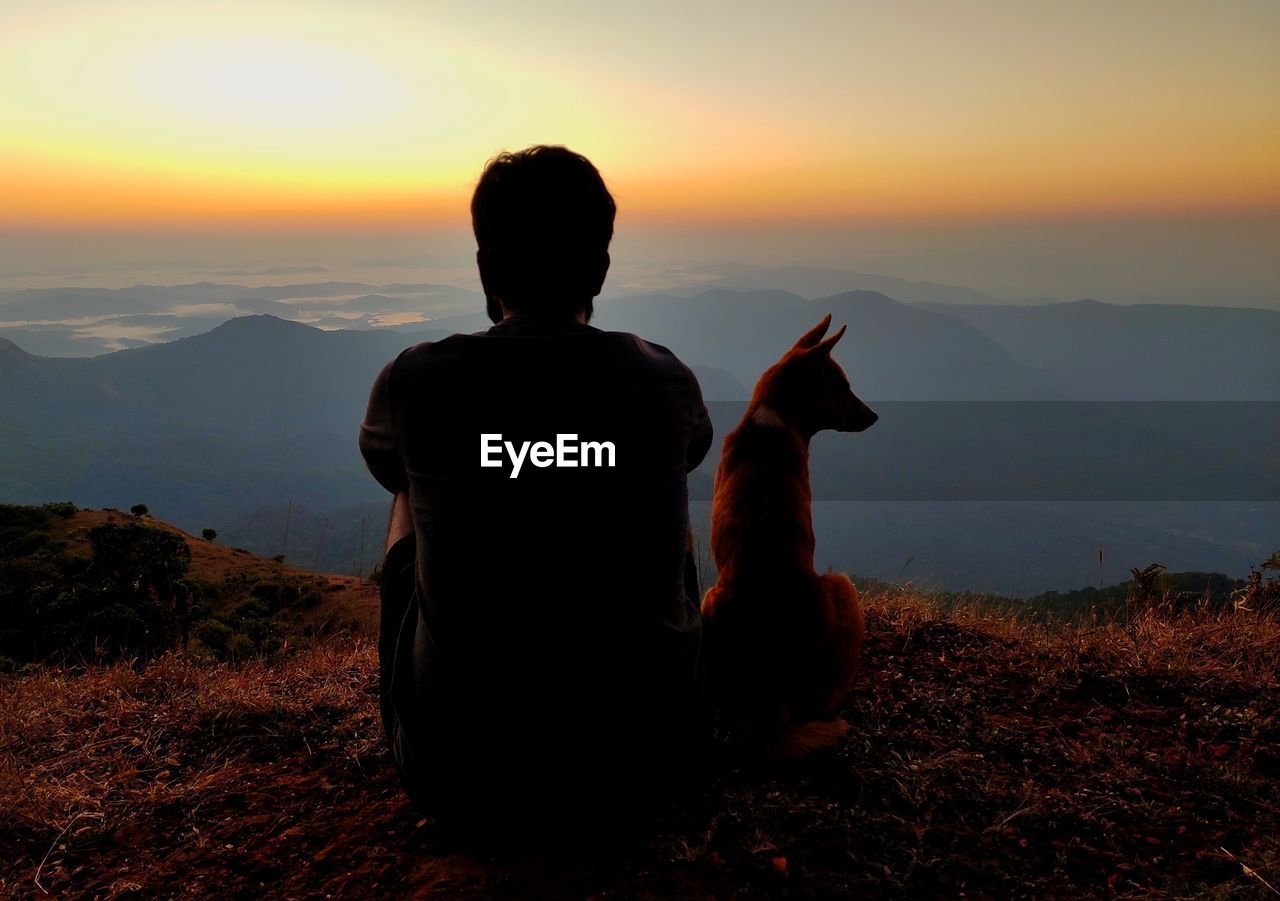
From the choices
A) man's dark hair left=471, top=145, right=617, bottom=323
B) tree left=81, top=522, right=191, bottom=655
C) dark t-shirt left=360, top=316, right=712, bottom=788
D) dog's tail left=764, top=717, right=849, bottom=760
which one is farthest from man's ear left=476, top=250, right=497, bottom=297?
tree left=81, top=522, right=191, bottom=655

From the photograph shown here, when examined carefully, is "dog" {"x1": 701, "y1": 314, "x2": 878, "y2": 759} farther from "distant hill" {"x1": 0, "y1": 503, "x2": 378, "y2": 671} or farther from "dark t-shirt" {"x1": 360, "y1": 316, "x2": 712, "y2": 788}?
"distant hill" {"x1": 0, "y1": 503, "x2": 378, "y2": 671}

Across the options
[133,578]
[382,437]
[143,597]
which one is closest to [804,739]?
[382,437]

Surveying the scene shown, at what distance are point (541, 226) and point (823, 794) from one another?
103 inches

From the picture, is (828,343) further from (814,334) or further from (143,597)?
(143,597)

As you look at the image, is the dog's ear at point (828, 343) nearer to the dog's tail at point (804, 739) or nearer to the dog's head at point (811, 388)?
the dog's head at point (811, 388)

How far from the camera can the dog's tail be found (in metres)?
3.34

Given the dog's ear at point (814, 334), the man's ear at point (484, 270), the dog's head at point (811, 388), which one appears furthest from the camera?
the dog's ear at point (814, 334)

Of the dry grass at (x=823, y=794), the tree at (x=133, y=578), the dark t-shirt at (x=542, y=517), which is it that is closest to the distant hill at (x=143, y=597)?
the tree at (x=133, y=578)

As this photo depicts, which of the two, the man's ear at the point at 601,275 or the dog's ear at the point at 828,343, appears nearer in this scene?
the man's ear at the point at 601,275

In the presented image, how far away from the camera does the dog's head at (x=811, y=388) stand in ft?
14.0

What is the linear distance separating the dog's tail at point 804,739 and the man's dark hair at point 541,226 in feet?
7.12

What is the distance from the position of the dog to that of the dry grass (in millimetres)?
250

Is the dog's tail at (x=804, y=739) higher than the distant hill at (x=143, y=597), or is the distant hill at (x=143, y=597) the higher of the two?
the dog's tail at (x=804, y=739)

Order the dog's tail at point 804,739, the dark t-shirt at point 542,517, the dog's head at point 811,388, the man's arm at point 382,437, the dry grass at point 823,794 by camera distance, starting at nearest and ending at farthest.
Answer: the dark t-shirt at point 542,517
the man's arm at point 382,437
the dry grass at point 823,794
the dog's tail at point 804,739
the dog's head at point 811,388
